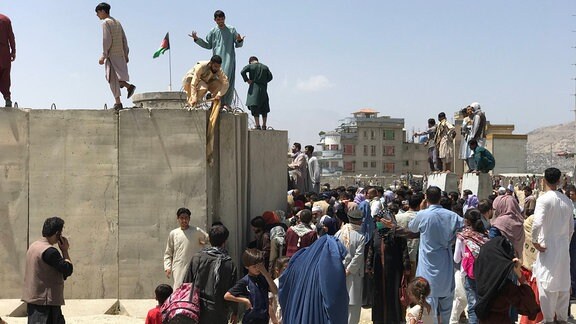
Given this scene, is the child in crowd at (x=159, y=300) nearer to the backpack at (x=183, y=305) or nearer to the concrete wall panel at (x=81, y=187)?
the backpack at (x=183, y=305)

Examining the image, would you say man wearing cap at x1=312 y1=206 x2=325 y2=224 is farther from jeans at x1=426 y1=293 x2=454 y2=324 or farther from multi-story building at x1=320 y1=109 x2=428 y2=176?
multi-story building at x1=320 y1=109 x2=428 y2=176

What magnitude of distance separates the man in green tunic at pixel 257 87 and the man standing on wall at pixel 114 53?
103 inches

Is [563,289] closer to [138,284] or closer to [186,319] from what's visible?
[186,319]

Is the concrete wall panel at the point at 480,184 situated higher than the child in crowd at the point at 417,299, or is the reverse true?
the concrete wall panel at the point at 480,184

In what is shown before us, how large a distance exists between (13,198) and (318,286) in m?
5.43

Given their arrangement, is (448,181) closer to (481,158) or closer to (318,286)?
(481,158)

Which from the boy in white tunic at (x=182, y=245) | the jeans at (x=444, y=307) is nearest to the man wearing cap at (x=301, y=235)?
the boy in white tunic at (x=182, y=245)

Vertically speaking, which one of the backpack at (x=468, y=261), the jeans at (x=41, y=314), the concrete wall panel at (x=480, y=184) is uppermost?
the concrete wall panel at (x=480, y=184)

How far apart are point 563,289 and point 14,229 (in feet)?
22.5

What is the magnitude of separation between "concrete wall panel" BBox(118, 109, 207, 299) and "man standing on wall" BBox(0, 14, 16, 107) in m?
1.89

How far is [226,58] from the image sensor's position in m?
11.3

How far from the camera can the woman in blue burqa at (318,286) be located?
5.40 meters

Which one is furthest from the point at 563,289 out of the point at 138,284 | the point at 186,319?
the point at 138,284

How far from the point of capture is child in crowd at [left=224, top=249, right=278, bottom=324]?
561 cm
